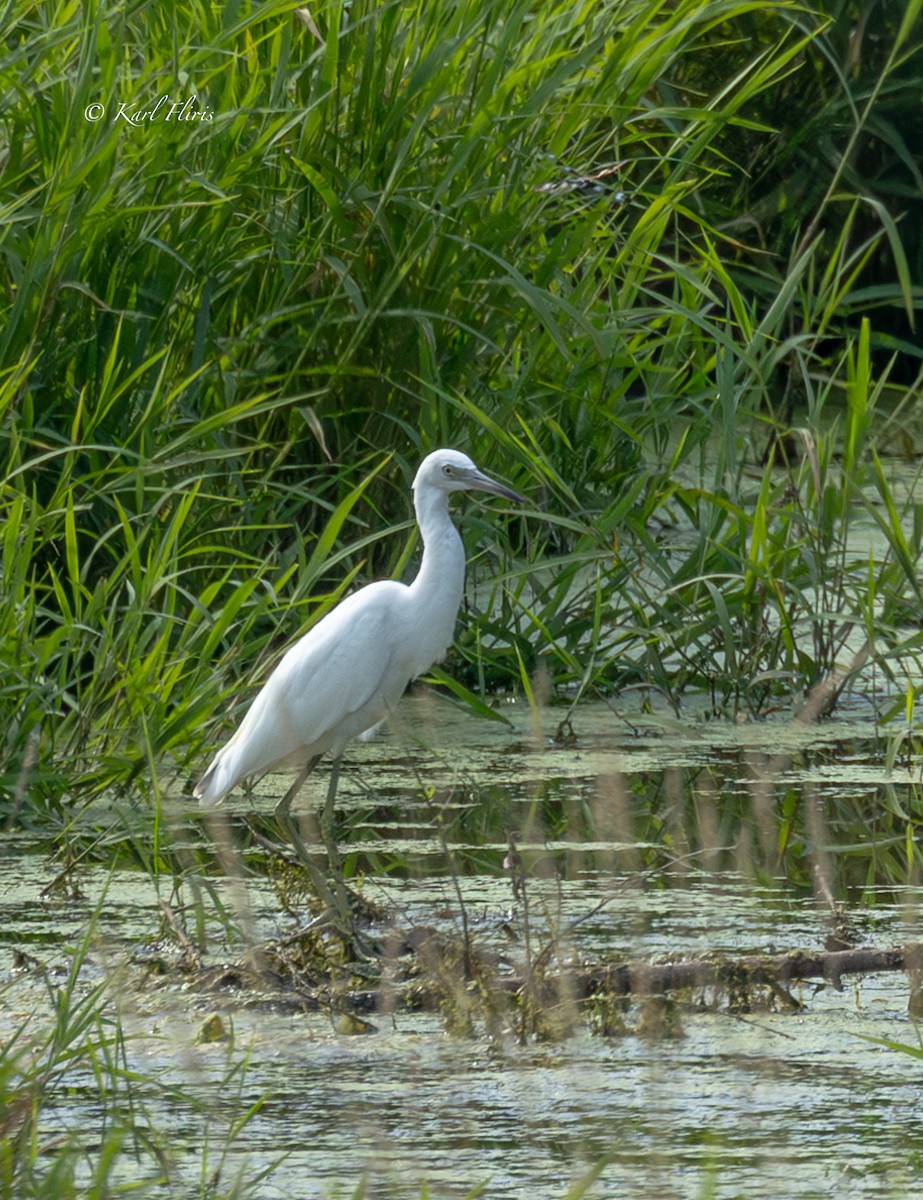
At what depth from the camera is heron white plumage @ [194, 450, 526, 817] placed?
3496mm

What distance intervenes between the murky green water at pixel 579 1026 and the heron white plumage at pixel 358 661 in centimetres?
22

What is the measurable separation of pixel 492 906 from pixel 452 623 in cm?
52

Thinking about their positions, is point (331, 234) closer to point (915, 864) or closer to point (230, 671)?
point (230, 671)

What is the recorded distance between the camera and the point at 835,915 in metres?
3.08

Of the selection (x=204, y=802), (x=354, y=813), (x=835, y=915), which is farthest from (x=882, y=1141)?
(x=354, y=813)

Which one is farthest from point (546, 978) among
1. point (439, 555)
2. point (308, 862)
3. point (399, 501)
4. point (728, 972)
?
point (399, 501)

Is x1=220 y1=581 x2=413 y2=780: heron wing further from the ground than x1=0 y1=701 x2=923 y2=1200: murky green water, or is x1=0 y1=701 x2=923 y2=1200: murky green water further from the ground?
x1=220 y1=581 x2=413 y2=780: heron wing

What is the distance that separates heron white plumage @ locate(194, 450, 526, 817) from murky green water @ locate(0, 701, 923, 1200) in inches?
8.8

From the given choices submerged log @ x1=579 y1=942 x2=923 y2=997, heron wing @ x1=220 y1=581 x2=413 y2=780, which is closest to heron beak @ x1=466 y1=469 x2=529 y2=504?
heron wing @ x1=220 y1=581 x2=413 y2=780

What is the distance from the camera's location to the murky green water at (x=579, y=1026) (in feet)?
7.72

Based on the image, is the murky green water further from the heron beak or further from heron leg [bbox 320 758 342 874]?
the heron beak

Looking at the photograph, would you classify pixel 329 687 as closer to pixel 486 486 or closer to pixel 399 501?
pixel 486 486

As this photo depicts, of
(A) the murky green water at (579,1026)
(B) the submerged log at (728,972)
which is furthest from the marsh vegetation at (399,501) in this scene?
(B) the submerged log at (728,972)

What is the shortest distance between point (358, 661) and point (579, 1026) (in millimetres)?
900
